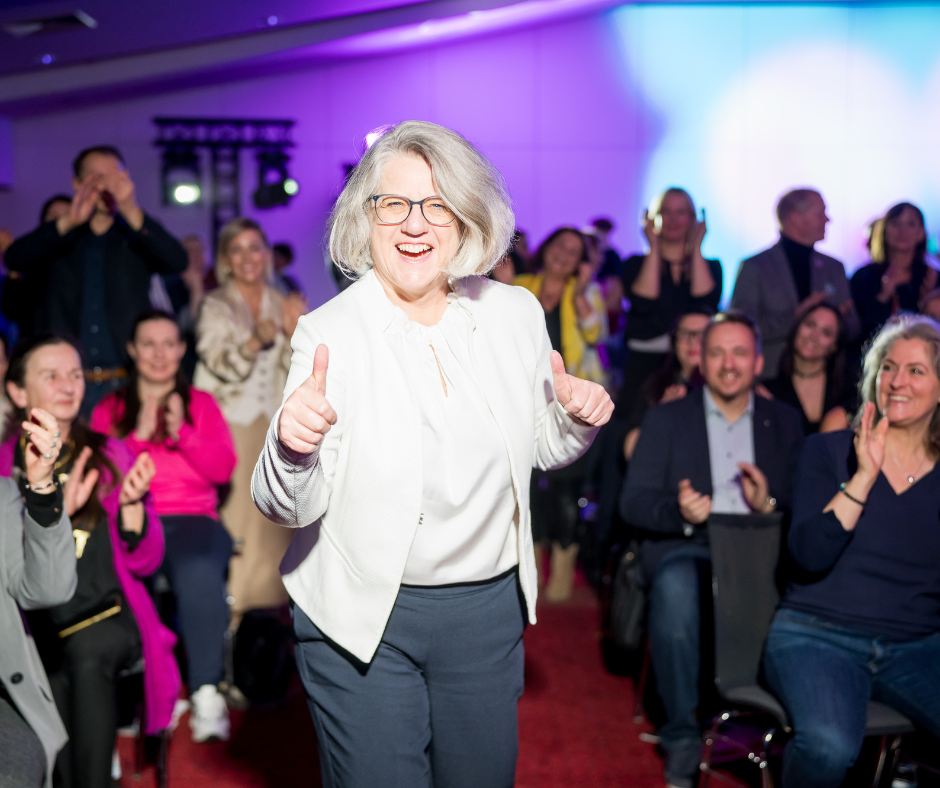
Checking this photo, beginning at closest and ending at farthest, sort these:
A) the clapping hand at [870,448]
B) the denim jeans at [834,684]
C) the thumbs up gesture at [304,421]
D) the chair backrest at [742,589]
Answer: the thumbs up gesture at [304,421], the denim jeans at [834,684], the clapping hand at [870,448], the chair backrest at [742,589]

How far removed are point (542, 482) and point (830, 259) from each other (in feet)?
5.64

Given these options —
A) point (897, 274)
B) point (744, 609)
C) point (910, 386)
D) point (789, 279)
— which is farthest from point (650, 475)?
point (897, 274)

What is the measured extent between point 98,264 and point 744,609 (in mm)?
2845

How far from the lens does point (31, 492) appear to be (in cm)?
229

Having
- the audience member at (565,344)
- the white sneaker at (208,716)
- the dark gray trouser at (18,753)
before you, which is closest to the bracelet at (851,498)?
the dark gray trouser at (18,753)

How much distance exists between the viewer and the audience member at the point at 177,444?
361cm

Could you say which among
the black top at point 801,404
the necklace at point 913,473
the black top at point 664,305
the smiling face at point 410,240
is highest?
the smiling face at point 410,240

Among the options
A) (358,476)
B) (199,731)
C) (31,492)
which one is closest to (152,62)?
(199,731)

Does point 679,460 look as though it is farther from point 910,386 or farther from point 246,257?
point 246,257

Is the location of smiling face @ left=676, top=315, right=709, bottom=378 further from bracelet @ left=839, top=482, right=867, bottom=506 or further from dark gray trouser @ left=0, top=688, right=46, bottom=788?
dark gray trouser @ left=0, top=688, right=46, bottom=788

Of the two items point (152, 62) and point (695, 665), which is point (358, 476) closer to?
point (695, 665)

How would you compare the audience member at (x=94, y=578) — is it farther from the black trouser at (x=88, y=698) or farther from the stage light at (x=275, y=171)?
the stage light at (x=275, y=171)

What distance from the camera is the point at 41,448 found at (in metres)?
2.21

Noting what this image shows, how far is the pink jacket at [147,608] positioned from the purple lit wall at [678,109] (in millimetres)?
6629
